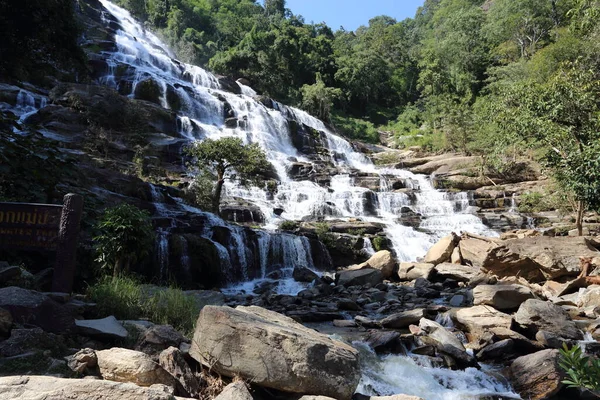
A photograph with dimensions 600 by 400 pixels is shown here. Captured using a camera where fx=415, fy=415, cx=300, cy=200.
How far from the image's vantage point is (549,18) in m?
36.8

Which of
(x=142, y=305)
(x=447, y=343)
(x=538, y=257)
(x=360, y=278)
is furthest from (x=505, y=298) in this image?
(x=142, y=305)

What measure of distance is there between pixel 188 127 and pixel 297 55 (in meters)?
23.9

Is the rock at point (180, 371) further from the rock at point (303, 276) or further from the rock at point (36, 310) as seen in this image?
the rock at point (303, 276)

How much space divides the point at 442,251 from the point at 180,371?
12.4m

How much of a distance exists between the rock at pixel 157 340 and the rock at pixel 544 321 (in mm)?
5735

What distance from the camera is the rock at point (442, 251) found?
46.7 ft

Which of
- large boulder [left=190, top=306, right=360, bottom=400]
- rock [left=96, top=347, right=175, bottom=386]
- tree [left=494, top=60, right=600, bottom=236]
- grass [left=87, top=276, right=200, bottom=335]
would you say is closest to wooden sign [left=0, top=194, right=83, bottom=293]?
grass [left=87, top=276, right=200, bottom=335]

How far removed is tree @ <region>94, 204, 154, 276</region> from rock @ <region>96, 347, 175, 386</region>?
3753 mm

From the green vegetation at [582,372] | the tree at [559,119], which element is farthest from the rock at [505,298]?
the green vegetation at [582,372]

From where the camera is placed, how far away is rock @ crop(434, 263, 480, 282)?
12.3 meters

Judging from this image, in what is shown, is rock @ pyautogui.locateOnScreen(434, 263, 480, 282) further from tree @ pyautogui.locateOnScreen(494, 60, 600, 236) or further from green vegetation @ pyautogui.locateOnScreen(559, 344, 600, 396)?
green vegetation @ pyautogui.locateOnScreen(559, 344, 600, 396)

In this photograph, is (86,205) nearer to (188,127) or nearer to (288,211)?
(288,211)

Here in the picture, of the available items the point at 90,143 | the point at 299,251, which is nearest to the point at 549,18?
the point at 299,251

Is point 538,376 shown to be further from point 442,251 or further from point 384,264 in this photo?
point 442,251
